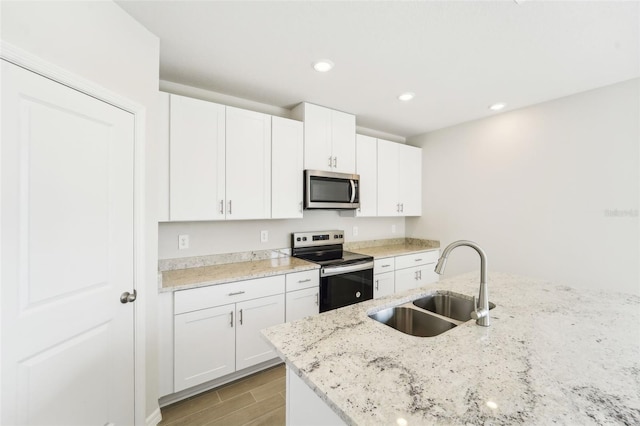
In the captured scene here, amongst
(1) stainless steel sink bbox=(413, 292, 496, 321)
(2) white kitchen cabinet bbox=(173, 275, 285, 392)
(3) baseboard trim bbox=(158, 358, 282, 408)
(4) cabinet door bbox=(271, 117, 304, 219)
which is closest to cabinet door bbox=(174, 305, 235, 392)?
(2) white kitchen cabinet bbox=(173, 275, 285, 392)

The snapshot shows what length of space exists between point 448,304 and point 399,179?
231 cm

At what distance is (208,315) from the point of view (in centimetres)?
199

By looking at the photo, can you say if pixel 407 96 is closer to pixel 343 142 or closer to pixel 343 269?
pixel 343 142

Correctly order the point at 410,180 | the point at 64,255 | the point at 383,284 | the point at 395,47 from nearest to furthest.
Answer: the point at 64,255, the point at 395,47, the point at 383,284, the point at 410,180

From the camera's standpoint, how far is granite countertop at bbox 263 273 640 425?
70cm

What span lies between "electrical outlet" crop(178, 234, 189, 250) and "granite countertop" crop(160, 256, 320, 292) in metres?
0.20

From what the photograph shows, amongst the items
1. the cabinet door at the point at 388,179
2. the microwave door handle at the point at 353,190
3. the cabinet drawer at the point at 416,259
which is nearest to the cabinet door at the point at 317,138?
the microwave door handle at the point at 353,190

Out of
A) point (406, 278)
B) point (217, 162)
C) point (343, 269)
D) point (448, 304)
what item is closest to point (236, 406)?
point (343, 269)

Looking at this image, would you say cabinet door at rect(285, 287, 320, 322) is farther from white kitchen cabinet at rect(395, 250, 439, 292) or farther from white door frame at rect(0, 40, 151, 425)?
white kitchen cabinet at rect(395, 250, 439, 292)

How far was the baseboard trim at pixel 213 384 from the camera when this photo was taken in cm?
194

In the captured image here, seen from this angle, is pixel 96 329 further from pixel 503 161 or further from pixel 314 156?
pixel 503 161

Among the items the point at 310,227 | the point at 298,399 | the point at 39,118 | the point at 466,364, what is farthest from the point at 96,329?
the point at 310,227

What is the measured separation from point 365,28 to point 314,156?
1.34 metres

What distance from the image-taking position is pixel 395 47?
184 cm
